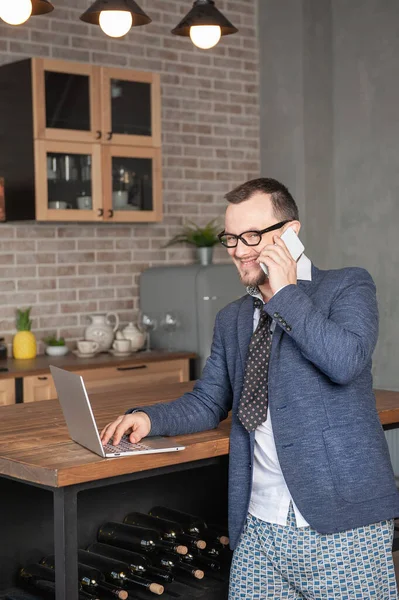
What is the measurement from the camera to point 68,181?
546 cm

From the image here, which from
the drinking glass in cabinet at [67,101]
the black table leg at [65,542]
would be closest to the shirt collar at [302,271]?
the black table leg at [65,542]

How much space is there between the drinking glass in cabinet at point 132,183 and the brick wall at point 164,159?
0.37 meters

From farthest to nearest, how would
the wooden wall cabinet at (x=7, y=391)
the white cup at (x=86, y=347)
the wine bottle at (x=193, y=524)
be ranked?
the white cup at (x=86, y=347)
the wooden wall cabinet at (x=7, y=391)
the wine bottle at (x=193, y=524)

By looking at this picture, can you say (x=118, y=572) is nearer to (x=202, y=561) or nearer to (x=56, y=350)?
(x=202, y=561)

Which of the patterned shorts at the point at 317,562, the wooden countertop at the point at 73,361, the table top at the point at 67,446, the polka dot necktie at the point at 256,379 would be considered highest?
the polka dot necktie at the point at 256,379

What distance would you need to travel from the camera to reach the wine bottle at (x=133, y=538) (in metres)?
3.02

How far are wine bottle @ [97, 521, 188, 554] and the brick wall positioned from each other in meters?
2.80

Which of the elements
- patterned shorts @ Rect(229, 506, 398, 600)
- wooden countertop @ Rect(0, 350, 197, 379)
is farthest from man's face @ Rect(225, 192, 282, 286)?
wooden countertop @ Rect(0, 350, 197, 379)

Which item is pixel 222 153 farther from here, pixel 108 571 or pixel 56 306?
pixel 108 571

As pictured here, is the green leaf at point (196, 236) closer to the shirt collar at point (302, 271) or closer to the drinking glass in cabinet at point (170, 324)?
the drinking glass in cabinet at point (170, 324)

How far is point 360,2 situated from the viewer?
6.41 metres

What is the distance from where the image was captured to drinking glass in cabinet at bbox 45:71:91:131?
536 centimetres

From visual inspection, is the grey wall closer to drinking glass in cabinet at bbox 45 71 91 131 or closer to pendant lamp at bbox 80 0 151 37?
drinking glass in cabinet at bbox 45 71 91 131

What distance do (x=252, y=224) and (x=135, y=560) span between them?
3.93ft
